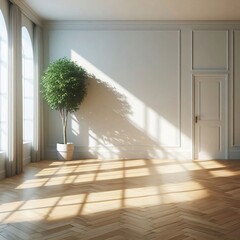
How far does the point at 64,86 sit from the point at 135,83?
167 cm

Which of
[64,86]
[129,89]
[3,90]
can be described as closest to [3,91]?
[3,90]

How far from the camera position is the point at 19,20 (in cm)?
584

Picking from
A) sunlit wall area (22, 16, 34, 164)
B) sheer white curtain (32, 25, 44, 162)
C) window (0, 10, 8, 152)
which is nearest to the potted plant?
sheer white curtain (32, 25, 44, 162)

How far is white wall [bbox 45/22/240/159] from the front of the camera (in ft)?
24.6

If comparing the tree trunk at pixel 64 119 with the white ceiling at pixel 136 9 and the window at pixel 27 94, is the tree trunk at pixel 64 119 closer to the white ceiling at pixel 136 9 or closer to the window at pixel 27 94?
the window at pixel 27 94

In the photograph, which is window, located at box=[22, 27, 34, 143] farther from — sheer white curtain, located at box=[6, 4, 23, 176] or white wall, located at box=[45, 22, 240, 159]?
sheer white curtain, located at box=[6, 4, 23, 176]

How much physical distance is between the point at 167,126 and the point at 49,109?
273 centimetres

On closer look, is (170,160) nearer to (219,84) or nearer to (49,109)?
(219,84)

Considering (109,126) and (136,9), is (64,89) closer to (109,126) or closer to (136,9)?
(109,126)

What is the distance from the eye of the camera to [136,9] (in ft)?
21.9

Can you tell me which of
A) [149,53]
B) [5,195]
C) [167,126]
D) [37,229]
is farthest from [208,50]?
[37,229]

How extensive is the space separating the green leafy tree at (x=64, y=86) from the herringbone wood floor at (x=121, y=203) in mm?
1446

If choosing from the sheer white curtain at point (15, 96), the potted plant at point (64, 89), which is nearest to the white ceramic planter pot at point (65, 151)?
the potted plant at point (64, 89)

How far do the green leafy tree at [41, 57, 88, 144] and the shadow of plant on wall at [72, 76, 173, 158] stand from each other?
1.39ft
